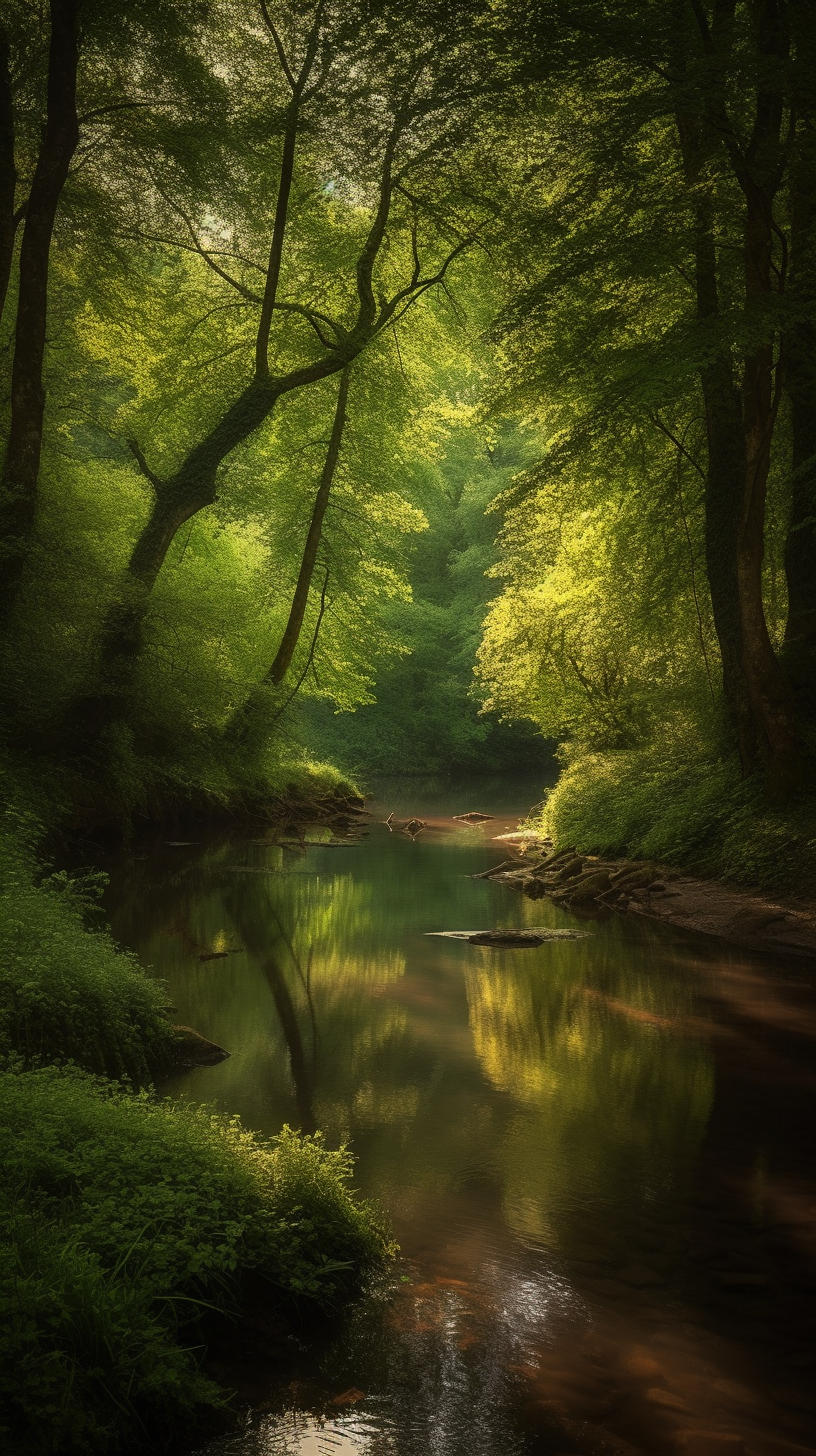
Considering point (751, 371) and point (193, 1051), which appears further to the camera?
point (751, 371)

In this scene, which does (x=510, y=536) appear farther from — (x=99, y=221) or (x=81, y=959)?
(x=81, y=959)

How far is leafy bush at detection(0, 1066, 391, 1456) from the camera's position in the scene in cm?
350

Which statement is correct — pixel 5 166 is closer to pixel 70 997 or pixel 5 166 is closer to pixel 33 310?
pixel 33 310

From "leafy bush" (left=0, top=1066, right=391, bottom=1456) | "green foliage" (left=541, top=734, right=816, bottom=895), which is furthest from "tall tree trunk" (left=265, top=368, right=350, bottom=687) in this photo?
"leafy bush" (left=0, top=1066, right=391, bottom=1456)

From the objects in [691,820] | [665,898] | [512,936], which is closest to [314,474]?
[691,820]

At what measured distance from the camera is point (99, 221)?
19.1 metres

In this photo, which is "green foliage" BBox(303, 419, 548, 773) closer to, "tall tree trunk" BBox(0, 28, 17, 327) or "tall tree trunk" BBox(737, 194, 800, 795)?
"tall tree trunk" BBox(0, 28, 17, 327)

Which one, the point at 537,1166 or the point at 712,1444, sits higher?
the point at 537,1166

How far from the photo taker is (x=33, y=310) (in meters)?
14.8

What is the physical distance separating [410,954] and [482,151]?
1475 cm

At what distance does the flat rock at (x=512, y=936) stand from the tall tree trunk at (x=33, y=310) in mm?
7414

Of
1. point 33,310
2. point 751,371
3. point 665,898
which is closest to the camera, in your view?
point 751,371

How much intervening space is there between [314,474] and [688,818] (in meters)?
14.9

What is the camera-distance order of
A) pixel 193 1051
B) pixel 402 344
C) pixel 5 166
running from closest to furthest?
pixel 193 1051, pixel 5 166, pixel 402 344
